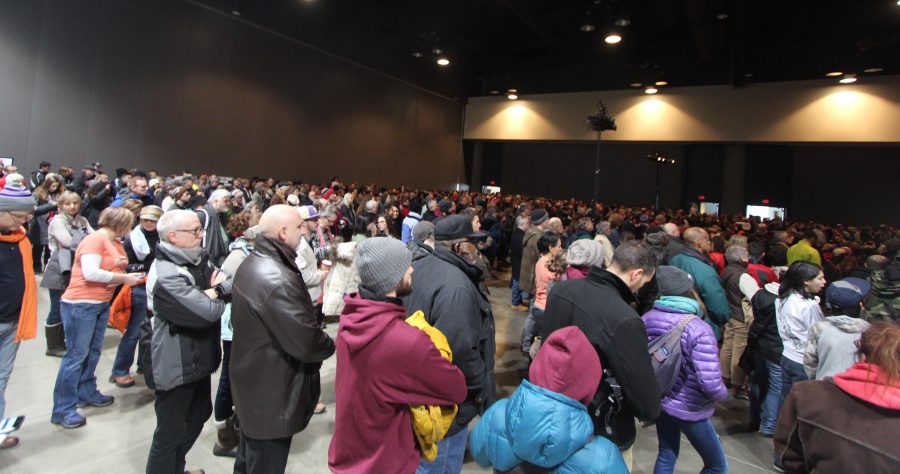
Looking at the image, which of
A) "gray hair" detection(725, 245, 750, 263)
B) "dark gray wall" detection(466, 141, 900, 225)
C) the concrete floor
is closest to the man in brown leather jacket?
the concrete floor

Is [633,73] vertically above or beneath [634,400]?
above

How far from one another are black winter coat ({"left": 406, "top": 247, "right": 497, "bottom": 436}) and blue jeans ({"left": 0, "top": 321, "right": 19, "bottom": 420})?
2.55 m

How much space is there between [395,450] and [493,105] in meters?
19.8

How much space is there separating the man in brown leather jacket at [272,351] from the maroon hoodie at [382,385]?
11.5 inches

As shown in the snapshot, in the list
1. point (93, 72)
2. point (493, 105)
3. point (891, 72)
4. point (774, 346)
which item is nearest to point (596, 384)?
point (774, 346)

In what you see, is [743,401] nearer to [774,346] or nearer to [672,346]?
[774,346]

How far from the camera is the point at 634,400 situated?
182 cm

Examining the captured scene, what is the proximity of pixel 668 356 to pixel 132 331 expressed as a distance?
416 cm

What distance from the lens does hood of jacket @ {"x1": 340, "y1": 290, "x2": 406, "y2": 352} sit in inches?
59.7

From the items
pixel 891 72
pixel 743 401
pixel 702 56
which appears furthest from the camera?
pixel 702 56

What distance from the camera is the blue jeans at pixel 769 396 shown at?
143 inches

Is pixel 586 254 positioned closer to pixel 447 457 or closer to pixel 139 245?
pixel 447 457

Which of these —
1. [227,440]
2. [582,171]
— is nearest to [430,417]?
[227,440]

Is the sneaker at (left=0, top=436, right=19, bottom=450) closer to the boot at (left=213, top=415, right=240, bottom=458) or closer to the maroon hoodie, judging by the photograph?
the boot at (left=213, top=415, right=240, bottom=458)
